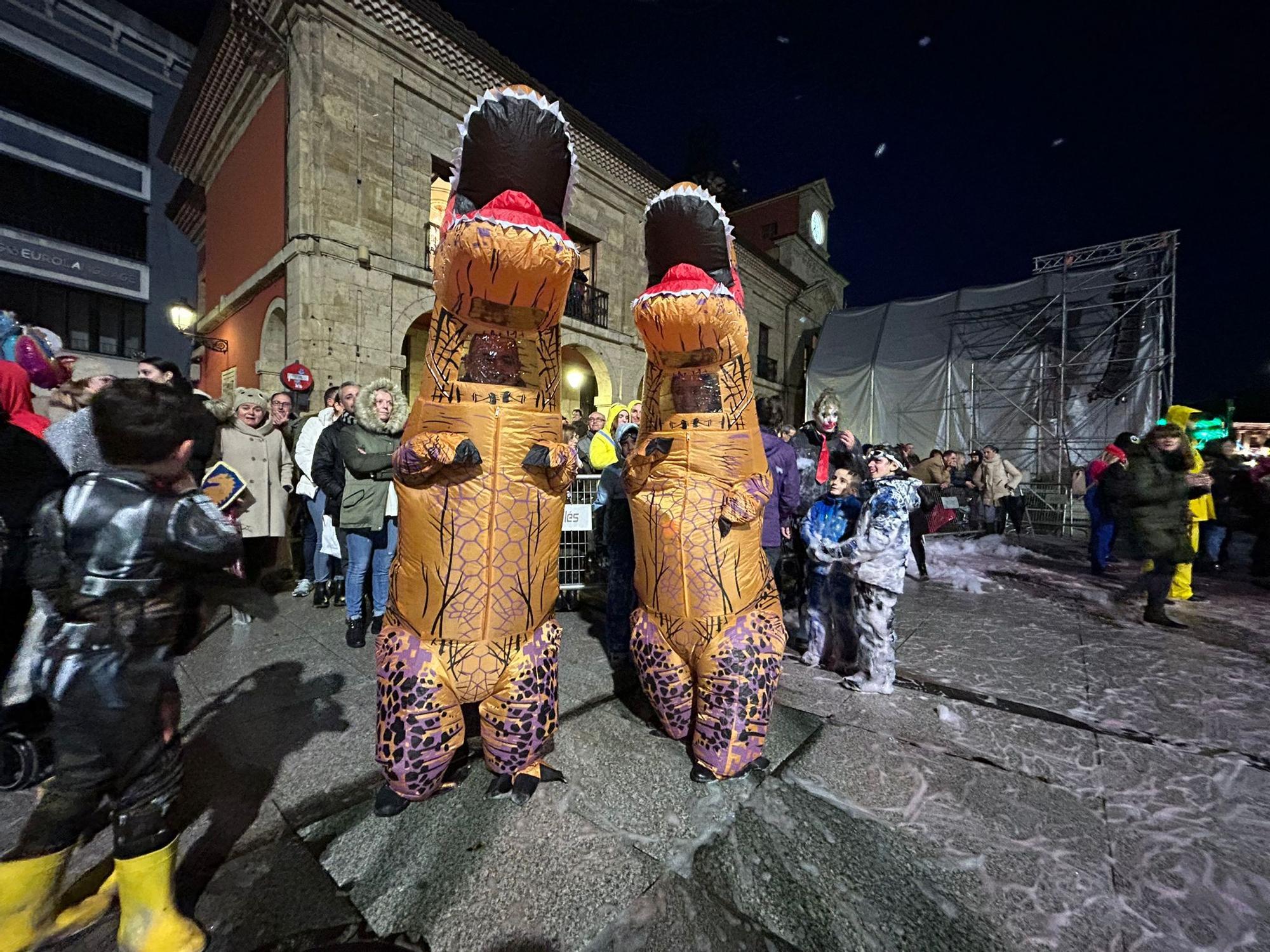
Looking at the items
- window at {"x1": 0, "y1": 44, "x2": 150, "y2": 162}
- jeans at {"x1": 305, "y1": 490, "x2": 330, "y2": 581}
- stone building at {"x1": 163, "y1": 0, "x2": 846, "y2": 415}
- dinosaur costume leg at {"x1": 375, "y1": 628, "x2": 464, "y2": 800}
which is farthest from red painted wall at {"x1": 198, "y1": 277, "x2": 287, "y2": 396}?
window at {"x1": 0, "y1": 44, "x2": 150, "y2": 162}

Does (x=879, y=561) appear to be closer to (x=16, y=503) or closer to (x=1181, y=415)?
(x=16, y=503)

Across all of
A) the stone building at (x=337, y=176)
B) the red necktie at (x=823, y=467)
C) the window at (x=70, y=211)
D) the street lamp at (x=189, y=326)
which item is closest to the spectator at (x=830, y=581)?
the red necktie at (x=823, y=467)

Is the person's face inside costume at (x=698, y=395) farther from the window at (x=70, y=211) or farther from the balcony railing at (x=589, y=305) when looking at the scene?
the window at (x=70, y=211)

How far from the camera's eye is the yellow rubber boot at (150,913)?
1305 millimetres

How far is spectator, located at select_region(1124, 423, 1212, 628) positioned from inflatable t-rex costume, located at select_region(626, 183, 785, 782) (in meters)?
4.27

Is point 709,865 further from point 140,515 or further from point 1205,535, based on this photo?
point 1205,535

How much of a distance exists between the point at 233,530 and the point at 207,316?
13230mm

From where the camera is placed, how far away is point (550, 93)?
10211 millimetres

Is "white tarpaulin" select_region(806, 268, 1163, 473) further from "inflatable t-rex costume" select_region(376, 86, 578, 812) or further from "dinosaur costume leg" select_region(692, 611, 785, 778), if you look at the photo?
"inflatable t-rex costume" select_region(376, 86, 578, 812)

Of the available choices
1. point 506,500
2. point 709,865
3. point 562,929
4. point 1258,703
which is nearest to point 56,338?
point 506,500

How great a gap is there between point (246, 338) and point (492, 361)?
1055cm

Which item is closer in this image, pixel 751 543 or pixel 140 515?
pixel 140 515

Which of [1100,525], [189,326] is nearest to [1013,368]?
[1100,525]

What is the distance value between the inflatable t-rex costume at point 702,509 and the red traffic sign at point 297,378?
668cm
